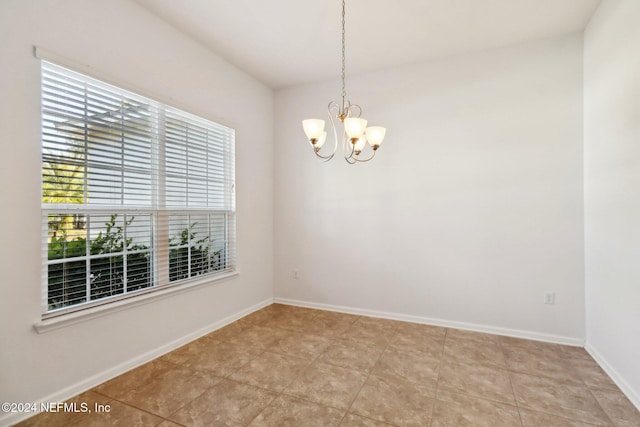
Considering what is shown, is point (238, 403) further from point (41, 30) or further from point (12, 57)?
point (41, 30)

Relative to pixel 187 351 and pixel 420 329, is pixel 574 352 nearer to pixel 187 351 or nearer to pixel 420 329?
pixel 420 329

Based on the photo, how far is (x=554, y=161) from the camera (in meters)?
3.01

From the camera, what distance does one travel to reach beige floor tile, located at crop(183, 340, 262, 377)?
2.51 metres

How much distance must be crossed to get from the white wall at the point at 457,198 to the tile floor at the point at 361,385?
0.49 metres

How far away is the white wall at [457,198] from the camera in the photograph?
300cm

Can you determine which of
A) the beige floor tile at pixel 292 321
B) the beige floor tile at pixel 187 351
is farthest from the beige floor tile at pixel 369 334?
the beige floor tile at pixel 187 351

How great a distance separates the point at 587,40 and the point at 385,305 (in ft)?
10.7

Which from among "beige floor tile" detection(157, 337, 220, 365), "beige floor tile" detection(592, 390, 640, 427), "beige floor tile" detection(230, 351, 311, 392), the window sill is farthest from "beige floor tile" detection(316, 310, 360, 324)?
"beige floor tile" detection(592, 390, 640, 427)

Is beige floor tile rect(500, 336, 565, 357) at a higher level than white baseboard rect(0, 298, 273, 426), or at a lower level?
lower

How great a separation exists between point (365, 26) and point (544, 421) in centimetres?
324

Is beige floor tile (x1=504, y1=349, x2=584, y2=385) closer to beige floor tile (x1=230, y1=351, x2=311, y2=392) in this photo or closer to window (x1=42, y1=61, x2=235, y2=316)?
beige floor tile (x1=230, y1=351, x2=311, y2=392)

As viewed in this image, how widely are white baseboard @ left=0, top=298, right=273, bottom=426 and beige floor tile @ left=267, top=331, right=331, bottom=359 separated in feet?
2.48

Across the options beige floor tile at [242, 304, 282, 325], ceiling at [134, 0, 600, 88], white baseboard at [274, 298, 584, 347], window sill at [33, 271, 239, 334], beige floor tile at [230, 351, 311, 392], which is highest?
ceiling at [134, 0, 600, 88]

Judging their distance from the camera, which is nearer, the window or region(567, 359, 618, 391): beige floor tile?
the window
